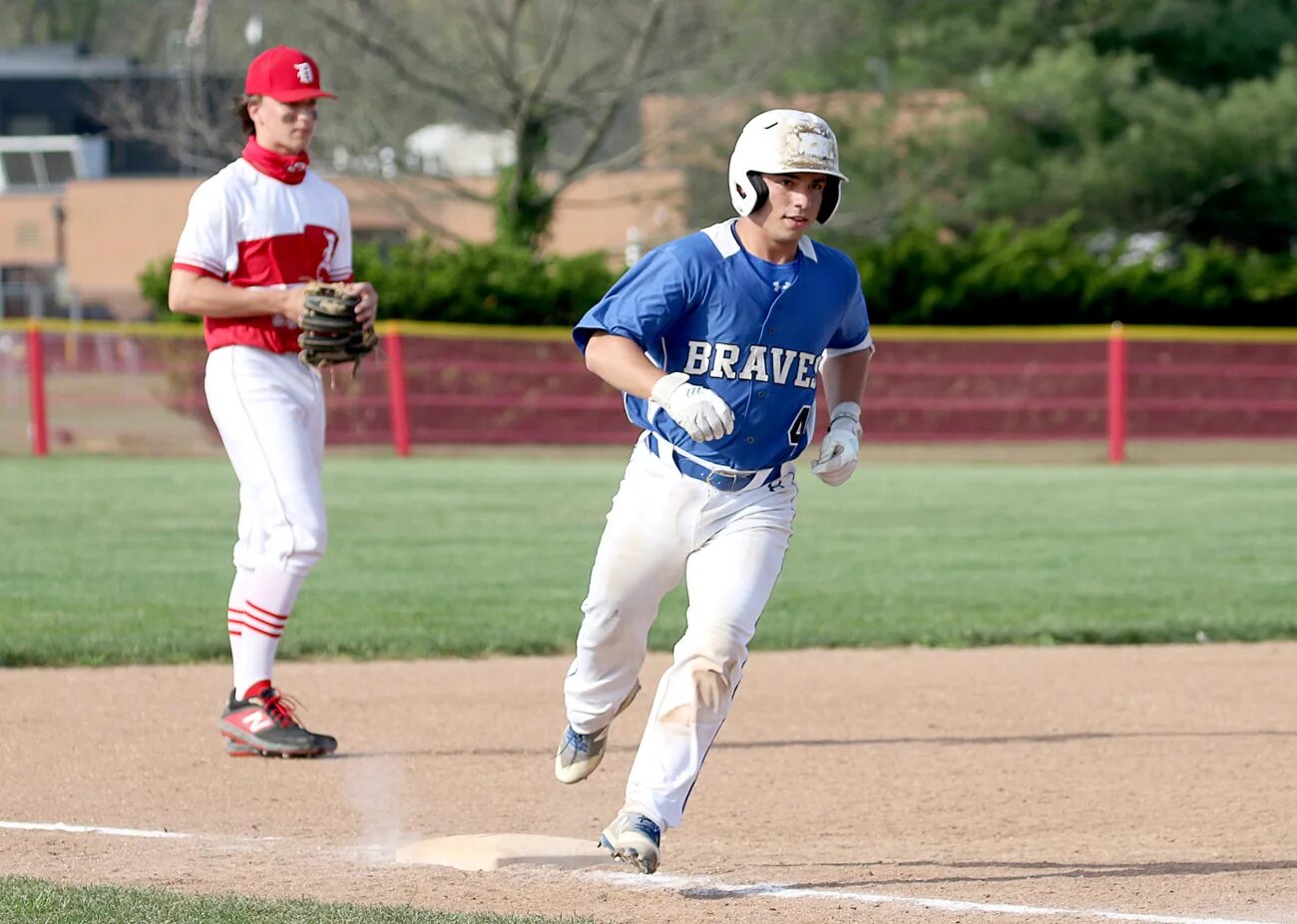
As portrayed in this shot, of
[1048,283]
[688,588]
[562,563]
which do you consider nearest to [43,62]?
[1048,283]

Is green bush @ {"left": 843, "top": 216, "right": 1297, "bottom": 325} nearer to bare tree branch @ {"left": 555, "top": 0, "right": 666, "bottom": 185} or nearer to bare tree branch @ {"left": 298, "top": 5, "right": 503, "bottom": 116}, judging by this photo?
bare tree branch @ {"left": 555, "top": 0, "right": 666, "bottom": 185}

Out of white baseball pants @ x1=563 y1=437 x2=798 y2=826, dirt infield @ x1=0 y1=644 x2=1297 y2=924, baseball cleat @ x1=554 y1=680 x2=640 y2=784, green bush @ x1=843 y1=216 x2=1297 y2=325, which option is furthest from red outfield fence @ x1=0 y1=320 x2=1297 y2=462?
white baseball pants @ x1=563 y1=437 x2=798 y2=826

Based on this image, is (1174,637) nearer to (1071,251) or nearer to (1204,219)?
(1071,251)

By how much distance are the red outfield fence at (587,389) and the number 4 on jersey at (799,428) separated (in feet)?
55.1

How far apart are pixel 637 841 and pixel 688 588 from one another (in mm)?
630

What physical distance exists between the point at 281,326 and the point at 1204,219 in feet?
88.5

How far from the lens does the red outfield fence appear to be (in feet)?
71.3

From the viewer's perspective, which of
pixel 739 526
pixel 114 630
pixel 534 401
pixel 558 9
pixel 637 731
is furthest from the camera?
pixel 558 9

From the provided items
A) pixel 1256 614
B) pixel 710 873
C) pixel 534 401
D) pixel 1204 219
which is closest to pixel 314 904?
pixel 710 873

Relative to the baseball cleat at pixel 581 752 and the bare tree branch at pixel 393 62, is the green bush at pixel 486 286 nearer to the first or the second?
the bare tree branch at pixel 393 62

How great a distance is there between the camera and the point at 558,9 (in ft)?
90.6

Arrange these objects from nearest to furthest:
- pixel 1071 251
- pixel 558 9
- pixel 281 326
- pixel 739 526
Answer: pixel 739 526 < pixel 281 326 < pixel 1071 251 < pixel 558 9

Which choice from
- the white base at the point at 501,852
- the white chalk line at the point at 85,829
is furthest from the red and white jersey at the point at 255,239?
the white base at the point at 501,852

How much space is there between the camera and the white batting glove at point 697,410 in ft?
Result: 14.3
